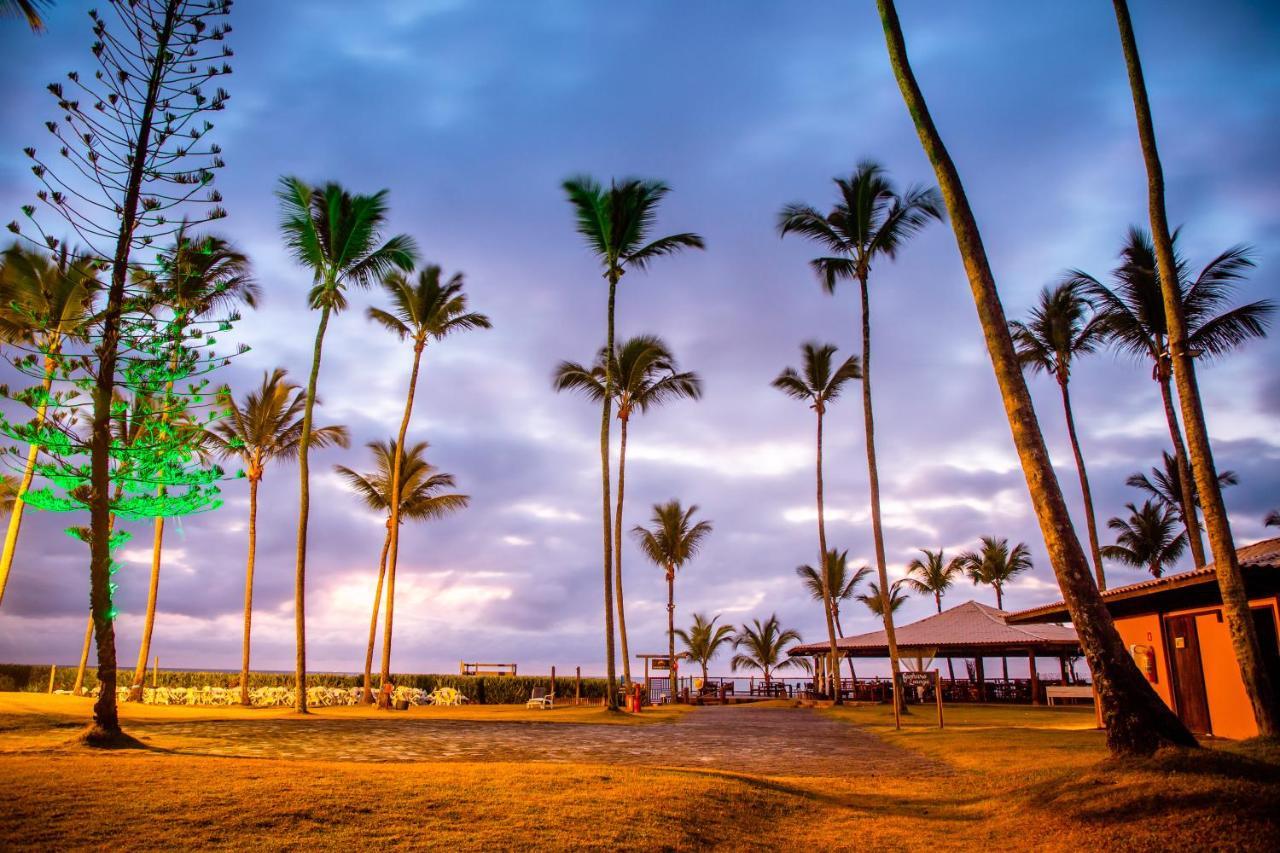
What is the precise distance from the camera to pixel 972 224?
8602mm

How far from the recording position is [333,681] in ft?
105

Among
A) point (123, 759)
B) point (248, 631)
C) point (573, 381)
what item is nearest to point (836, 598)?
Answer: point (573, 381)

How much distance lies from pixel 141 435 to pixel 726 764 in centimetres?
917

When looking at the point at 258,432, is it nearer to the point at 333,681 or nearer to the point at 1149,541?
the point at 333,681

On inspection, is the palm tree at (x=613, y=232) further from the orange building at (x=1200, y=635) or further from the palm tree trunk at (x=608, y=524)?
the orange building at (x=1200, y=635)

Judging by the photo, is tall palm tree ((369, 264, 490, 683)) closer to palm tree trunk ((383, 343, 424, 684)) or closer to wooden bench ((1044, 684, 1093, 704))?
palm tree trunk ((383, 343, 424, 684))

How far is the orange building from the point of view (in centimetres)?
1202

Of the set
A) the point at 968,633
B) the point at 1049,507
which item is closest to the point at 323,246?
the point at 1049,507

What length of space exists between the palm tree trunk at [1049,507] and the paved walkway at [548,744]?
136 inches

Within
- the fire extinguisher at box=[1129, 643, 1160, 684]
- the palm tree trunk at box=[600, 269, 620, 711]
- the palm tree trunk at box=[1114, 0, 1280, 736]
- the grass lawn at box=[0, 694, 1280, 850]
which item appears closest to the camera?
the grass lawn at box=[0, 694, 1280, 850]

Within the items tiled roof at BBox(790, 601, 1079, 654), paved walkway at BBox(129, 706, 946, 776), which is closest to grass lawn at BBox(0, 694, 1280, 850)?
paved walkway at BBox(129, 706, 946, 776)

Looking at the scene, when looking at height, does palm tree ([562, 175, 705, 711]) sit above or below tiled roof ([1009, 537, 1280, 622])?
above

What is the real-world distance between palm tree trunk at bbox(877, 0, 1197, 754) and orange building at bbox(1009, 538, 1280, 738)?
5586mm

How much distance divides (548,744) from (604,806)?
6.24 metres
